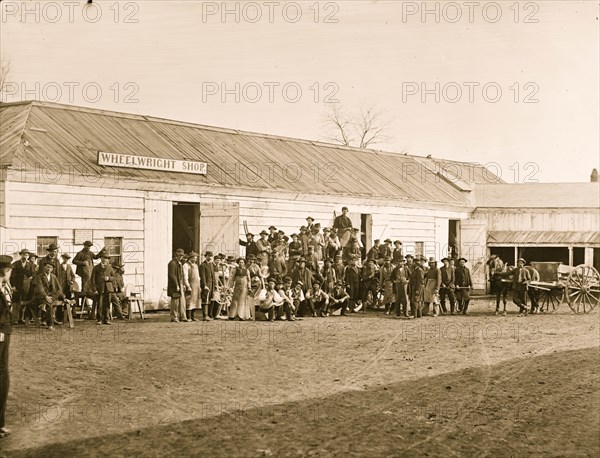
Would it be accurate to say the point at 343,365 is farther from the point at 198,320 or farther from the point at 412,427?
the point at 198,320

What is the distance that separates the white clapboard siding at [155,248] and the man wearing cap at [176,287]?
2561 millimetres

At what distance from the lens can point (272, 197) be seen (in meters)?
25.4

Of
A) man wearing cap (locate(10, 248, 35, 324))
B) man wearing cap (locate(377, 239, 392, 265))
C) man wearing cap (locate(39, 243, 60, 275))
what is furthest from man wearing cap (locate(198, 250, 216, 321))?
man wearing cap (locate(377, 239, 392, 265))

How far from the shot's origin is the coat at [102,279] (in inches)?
722

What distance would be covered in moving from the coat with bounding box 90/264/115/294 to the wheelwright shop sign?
378cm

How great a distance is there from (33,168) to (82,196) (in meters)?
1.55

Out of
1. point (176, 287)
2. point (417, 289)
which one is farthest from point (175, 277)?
point (417, 289)

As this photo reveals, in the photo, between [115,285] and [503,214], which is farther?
[503,214]

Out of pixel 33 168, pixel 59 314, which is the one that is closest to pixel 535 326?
pixel 59 314

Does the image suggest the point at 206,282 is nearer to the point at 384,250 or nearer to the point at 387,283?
the point at 387,283

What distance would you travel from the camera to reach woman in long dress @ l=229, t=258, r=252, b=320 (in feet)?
65.1

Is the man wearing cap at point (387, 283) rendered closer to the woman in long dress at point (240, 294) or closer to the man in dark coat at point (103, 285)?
the woman in long dress at point (240, 294)

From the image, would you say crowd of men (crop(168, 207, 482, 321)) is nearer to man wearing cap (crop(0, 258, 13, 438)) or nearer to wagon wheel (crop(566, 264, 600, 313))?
wagon wheel (crop(566, 264, 600, 313))

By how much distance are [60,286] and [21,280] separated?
3.08ft
